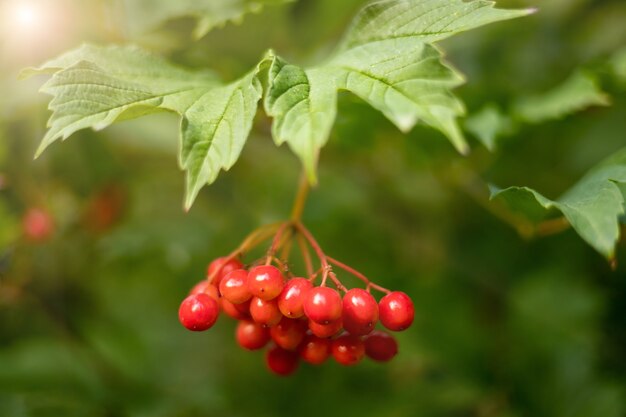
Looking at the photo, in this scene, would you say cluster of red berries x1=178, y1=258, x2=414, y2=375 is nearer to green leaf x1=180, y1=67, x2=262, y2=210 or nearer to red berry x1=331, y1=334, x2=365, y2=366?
red berry x1=331, y1=334, x2=365, y2=366

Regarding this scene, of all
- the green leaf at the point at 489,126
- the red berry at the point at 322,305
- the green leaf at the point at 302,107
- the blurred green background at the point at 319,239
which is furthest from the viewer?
the blurred green background at the point at 319,239

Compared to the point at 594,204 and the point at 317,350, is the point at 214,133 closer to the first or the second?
the point at 317,350

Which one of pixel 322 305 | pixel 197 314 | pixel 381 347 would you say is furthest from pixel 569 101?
pixel 197 314

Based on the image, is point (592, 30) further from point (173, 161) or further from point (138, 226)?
point (138, 226)

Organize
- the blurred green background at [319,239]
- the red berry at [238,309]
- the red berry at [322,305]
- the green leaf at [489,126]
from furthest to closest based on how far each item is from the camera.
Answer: the blurred green background at [319,239] < the green leaf at [489,126] < the red berry at [238,309] < the red berry at [322,305]

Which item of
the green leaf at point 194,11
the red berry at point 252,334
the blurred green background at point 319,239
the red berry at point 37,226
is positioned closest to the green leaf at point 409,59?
the green leaf at point 194,11

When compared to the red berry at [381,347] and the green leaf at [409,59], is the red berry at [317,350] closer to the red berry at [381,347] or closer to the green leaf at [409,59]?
the red berry at [381,347]

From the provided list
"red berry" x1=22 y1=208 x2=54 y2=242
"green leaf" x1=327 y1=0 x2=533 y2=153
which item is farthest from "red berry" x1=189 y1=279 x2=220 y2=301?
"red berry" x1=22 y1=208 x2=54 y2=242

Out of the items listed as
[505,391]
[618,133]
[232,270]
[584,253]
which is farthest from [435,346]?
[232,270]
